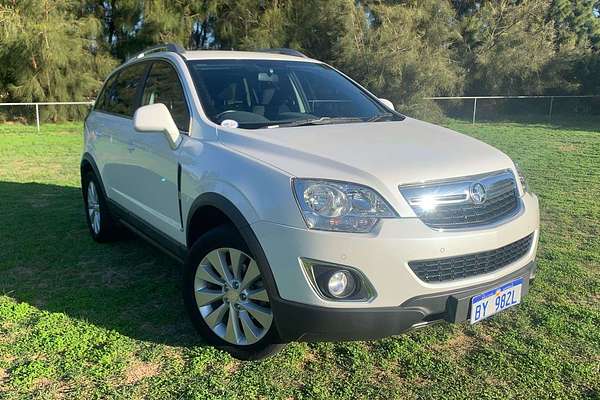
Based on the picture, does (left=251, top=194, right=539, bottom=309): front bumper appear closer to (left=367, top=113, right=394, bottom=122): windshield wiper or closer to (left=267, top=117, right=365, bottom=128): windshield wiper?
(left=267, top=117, right=365, bottom=128): windshield wiper

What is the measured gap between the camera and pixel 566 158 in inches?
458

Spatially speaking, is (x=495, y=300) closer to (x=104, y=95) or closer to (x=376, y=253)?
(x=376, y=253)

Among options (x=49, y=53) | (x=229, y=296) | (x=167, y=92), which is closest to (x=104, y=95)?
(x=167, y=92)

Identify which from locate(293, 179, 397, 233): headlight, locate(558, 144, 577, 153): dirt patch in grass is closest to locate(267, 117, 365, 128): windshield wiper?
locate(293, 179, 397, 233): headlight

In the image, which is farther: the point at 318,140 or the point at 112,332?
the point at 112,332

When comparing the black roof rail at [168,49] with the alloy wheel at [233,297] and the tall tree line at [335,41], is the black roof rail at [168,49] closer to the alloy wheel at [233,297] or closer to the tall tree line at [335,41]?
the alloy wheel at [233,297]

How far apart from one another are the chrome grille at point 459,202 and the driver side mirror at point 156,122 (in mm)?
1641

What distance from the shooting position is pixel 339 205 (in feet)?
8.89

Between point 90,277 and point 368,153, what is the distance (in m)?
2.79

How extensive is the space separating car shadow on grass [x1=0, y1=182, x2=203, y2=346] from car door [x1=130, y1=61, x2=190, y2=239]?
0.55 m

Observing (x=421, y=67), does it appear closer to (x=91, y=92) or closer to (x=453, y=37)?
(x=453, y=37)

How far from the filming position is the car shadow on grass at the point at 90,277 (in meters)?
3.76

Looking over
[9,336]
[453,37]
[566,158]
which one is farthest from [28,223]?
[453,37]

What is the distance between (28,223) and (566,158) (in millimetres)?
10264
